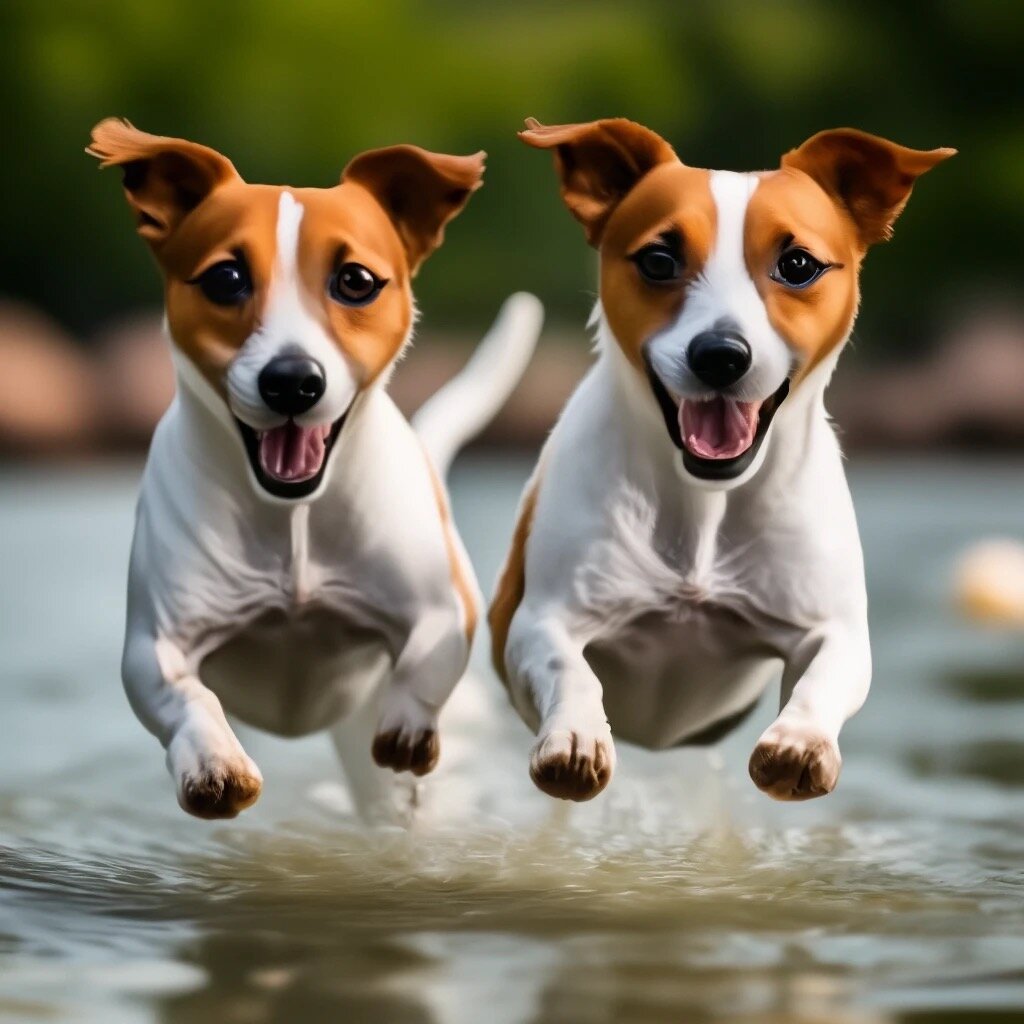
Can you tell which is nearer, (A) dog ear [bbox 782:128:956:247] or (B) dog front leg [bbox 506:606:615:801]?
(B) dog front leg [bbox 506:606:615:801]

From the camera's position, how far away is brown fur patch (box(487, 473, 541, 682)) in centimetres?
301

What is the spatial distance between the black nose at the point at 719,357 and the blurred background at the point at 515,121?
29.2 ft

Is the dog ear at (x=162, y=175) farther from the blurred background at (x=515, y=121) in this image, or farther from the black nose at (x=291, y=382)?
the blurred background at (x=515, y=121)

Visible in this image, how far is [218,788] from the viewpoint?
2605 millimetres

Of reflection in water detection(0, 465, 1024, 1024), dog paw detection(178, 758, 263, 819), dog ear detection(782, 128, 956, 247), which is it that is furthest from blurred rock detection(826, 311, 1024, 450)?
dog paw detection(178, 758, 263, 819)

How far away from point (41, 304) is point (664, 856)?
9830mm

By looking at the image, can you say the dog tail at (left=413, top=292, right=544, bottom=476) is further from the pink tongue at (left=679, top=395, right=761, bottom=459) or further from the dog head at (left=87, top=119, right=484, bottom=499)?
the pink tongue at (left=679, top=395, right=761, bottom=459)

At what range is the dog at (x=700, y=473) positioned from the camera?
2.64 metres

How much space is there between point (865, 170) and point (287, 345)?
82cm

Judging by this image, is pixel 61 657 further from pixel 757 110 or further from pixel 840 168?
pixel 757 110

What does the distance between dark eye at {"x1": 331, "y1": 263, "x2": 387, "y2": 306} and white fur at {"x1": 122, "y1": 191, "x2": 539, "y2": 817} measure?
A: 11 centimetres

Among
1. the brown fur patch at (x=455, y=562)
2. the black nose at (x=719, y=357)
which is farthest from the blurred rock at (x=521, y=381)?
the black nose at (x=719, y=357)

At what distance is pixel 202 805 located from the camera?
262 centimetres

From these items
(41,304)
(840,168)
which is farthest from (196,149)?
(41,304)
